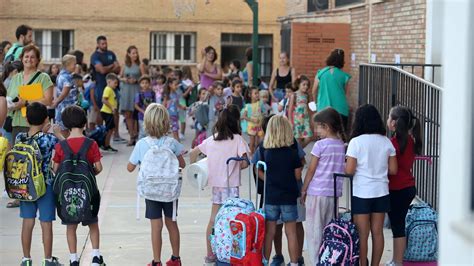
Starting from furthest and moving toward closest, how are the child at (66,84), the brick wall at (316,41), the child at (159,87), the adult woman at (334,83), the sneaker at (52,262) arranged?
1. the brick wall at (316,41)
2. the child at (159,87)
3. the child at (66,84)
4. the adult woman at (334,83)
5. the sneaker at (52,262)

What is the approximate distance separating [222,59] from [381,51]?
20.8 m

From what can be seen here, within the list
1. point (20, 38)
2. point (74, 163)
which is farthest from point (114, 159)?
point (74, 163)

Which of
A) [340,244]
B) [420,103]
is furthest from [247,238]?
[420,103]

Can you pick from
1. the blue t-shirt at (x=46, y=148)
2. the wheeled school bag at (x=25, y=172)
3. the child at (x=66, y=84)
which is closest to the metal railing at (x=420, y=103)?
the blue t-shirt at (x=46, y=148)

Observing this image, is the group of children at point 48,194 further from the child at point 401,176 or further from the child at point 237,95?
the child at point 237,95

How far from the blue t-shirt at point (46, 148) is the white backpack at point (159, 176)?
31.1 inches

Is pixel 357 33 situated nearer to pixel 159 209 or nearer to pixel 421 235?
pixel 421 235

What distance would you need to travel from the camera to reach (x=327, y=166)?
24.1 ft

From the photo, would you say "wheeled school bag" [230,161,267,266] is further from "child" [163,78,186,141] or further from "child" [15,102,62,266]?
"child" [163,78,186,141]

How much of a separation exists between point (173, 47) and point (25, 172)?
29075 millimetres

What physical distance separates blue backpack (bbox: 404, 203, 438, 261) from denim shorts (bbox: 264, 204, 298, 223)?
996 millimetres

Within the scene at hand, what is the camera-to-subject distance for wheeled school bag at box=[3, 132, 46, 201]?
7.52 meters

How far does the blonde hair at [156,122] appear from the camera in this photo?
25.1 feet

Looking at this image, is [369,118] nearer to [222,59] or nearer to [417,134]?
[417,134]
